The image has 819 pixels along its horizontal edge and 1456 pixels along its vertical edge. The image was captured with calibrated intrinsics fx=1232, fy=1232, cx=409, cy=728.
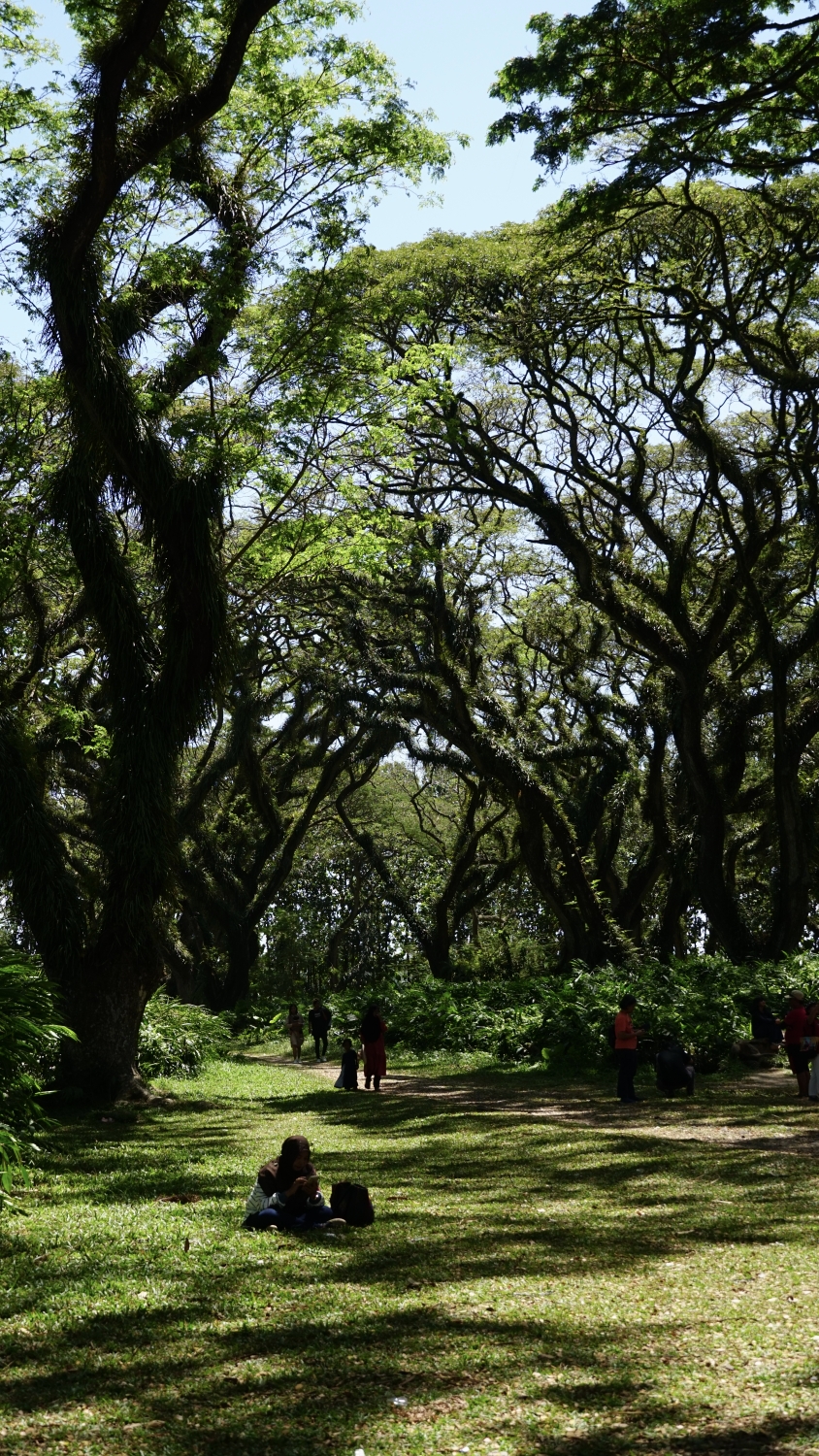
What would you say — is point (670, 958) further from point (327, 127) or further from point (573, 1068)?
point (327, 127)

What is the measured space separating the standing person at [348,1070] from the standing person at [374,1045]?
168 mm

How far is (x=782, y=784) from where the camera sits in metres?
21.1

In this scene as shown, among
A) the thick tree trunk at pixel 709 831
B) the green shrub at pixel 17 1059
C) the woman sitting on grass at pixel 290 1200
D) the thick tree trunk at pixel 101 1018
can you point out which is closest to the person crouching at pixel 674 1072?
the thick tree trunk at pixel 101 1018

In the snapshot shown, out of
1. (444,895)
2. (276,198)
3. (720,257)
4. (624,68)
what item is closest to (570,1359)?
(624,68)

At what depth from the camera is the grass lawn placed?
4211mm

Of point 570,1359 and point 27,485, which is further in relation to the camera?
point 27,485

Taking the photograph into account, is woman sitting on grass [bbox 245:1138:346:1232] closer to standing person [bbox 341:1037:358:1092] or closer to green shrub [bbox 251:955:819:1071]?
standing person [bbox 341:1037:358:1092]

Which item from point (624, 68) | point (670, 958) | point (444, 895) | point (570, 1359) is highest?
point (624, 68)

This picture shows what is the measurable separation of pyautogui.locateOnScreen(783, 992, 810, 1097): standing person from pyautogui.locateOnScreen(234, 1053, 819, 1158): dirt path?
28 centimetres

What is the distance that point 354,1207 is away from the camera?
752cm

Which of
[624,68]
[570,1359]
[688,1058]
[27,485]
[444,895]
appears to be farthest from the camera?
[444,895]

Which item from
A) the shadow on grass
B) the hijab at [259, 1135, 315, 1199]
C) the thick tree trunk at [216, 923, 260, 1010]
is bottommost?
the shadow on grass

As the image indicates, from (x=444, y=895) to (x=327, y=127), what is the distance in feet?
72.8

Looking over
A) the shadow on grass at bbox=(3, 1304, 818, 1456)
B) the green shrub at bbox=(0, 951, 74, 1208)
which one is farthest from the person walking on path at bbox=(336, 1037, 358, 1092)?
the shadow on grass at bbox=(3, 1304, 818, 1456)
